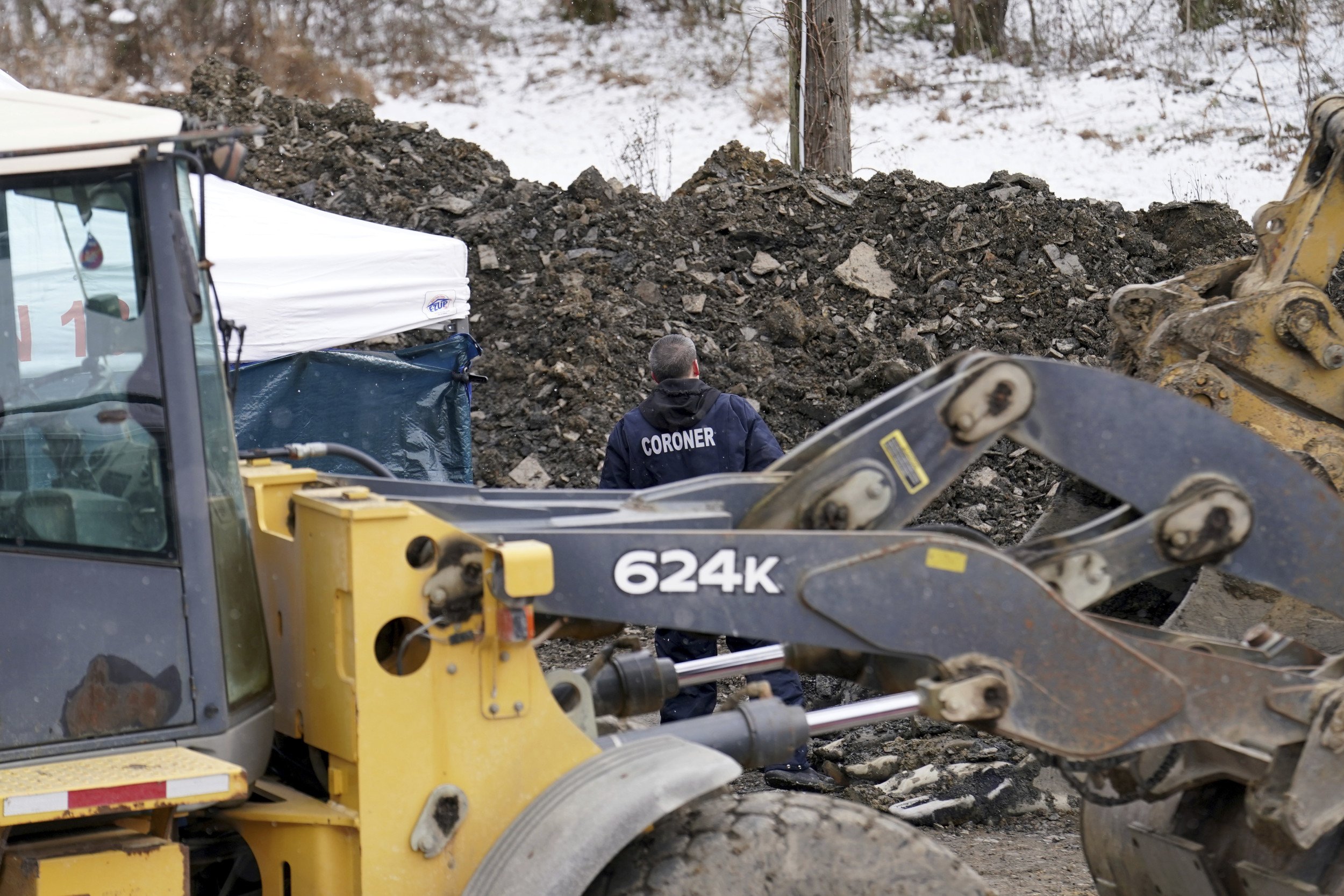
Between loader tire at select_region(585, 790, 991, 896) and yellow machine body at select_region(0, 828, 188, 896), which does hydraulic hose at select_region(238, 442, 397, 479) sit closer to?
yellow machine body at select_region(0, 828, 188, 896)

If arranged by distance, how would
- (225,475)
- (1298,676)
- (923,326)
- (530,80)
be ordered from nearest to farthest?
(225,475), (1298,676), (923,326), (530,80)

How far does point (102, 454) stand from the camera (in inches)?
111

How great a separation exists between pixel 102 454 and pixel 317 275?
5.04 m

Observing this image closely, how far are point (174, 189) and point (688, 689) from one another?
3745 millimetres

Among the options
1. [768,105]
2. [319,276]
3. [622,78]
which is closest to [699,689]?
[319,276]

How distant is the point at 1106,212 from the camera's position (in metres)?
10.5

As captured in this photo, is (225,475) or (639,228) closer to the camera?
(225,475)

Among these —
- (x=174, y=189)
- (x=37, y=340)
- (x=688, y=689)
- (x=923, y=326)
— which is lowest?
(x=688, y=689)

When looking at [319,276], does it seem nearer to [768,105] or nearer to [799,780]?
[799,780]

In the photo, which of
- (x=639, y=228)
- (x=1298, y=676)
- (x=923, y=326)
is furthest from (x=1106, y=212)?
(x=1298, y=676)

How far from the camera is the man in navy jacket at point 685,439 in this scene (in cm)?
621

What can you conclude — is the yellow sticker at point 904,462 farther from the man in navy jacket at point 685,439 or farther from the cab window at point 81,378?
the man in navy jacket at point 685,439

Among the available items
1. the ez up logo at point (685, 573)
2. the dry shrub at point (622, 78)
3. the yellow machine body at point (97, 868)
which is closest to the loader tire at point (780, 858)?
the ez up logo at point (685, 573)

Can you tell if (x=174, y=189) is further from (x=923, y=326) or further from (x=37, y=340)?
(x=923, y=326)
